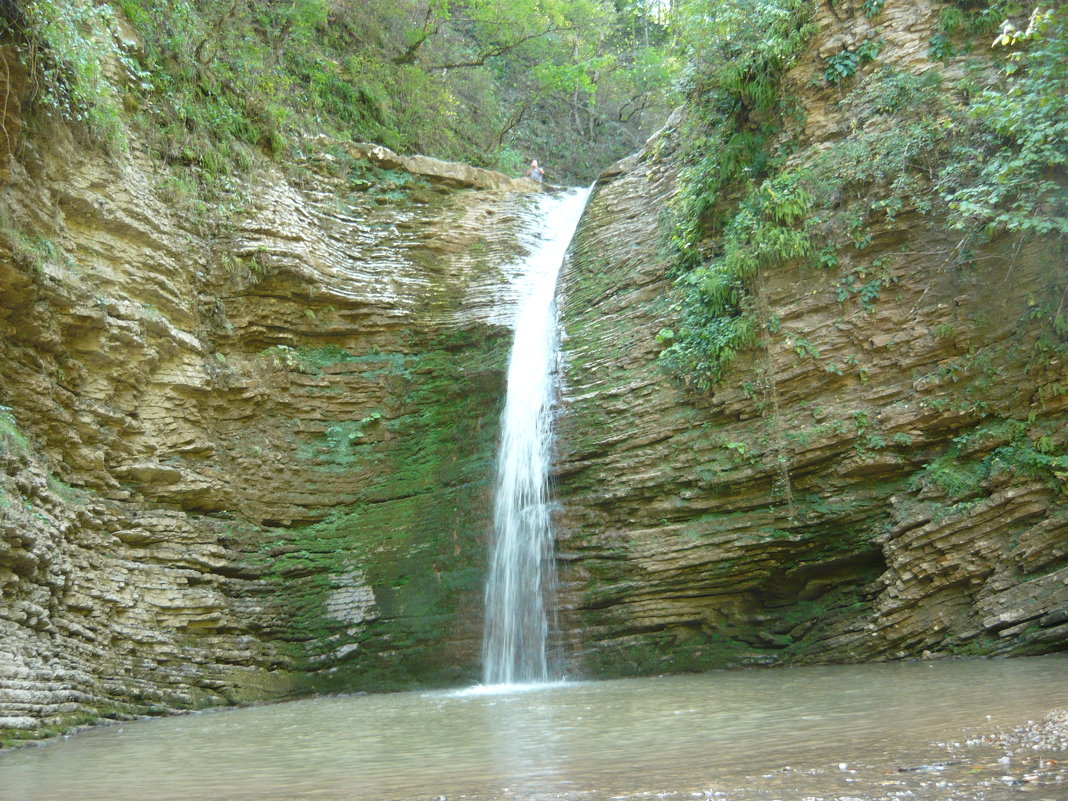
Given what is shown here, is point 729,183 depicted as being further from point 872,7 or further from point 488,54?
point 488,54

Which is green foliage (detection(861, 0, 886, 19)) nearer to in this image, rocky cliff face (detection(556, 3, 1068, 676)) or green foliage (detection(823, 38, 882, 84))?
rocky cliff face (detection(556, 3, 1068, 676))

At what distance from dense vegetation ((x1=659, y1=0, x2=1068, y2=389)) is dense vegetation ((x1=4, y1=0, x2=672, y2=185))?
7.06 ft

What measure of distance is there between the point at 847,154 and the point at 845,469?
3.53m

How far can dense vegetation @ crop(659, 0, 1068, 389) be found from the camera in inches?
300

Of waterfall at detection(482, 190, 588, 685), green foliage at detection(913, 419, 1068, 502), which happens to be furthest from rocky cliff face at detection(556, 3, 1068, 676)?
waterfall at detection(482, 190, 588, 685)

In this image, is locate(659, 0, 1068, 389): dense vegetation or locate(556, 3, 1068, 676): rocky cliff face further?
locate(659, 0, 1068, 389): dense vegetation

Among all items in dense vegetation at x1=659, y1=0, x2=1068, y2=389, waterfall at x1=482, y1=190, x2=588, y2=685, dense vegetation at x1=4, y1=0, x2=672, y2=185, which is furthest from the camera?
dense vegetation at x1=4, y1=0, x2=672, y2=185

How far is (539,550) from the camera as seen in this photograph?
9273 mm

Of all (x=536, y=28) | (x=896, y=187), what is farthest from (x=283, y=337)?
(x=536, y=28)

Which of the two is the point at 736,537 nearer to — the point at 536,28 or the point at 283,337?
the point at 283,337

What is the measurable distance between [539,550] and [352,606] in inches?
97.1

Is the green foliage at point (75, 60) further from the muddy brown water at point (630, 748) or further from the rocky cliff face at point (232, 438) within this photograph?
the muddy brown water at point (630, 748)

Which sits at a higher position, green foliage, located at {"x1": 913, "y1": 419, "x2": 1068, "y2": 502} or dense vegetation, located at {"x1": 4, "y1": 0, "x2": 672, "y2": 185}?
dense vegetation, located at {"x1": 4, "y1": 0, "x2": 672, "y2": 185}

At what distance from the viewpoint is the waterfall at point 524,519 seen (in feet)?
29.6
